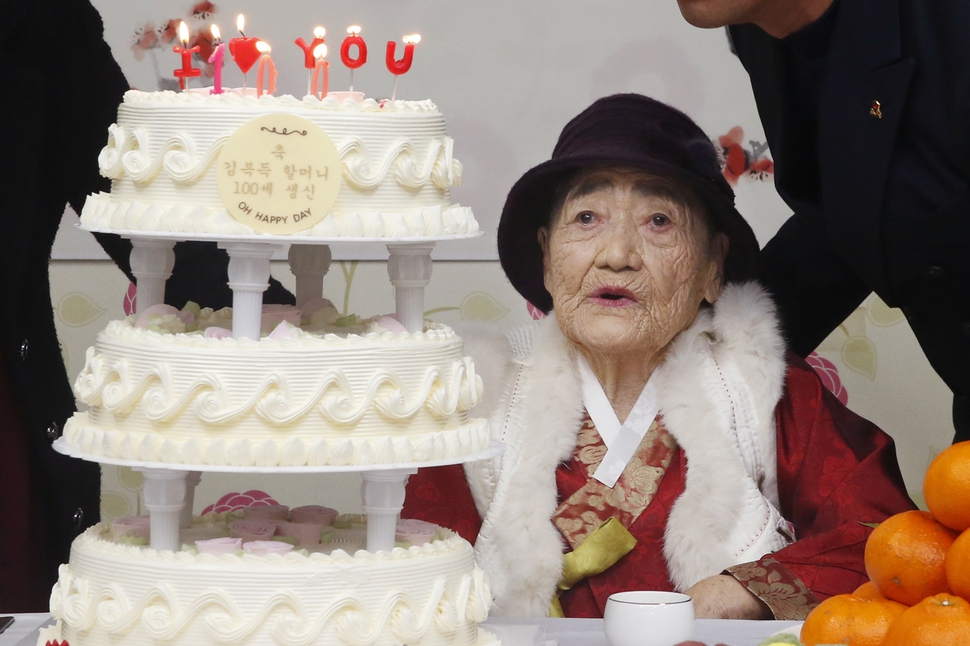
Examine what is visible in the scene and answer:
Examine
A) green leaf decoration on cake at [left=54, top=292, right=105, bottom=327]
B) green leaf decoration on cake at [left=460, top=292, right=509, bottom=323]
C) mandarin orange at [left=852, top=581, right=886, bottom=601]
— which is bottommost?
green leaf decoration on cake at [left=54, top=292, right=105, bottom=327]

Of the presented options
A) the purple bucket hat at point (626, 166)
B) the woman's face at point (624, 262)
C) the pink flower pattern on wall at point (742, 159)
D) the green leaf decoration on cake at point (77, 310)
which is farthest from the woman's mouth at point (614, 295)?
the green leaf decoration on cake at point (77, 310)

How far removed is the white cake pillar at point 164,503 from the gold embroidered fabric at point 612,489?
2.96ft

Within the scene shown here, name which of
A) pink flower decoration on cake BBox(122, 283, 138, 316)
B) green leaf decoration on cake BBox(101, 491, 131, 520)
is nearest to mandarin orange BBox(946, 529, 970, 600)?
pink flower decoration on cake BBox(122, 283, 138, 316)

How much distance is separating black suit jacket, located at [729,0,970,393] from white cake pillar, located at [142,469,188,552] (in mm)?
1089

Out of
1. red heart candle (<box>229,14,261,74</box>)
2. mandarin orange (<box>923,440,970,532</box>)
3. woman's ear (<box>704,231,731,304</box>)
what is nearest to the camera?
mandarin orange (<box>923,440,970,532</box>)

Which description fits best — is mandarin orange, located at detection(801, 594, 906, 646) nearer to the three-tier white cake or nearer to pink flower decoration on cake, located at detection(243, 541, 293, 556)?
the three-tier white cake

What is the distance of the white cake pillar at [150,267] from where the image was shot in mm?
1670

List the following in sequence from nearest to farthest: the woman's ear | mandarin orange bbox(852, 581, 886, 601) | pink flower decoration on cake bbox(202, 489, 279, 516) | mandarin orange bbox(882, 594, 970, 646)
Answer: mandarin orange bbox(882, 594, 970, 646), mandarin orange bbox(852, 581, 886, 601), the woman's ear, pink flower decoration on cake bbox(202, 489, 279, 516)

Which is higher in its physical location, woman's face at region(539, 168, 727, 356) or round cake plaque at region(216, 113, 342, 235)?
round cake plaque at region(216, 113, 342, 235)

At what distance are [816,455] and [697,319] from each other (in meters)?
0.36

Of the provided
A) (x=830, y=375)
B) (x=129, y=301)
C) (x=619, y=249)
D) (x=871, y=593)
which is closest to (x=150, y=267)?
(x=619, y=249)

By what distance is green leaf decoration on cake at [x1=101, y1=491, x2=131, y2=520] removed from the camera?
11.6 ft

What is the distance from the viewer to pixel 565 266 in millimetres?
2330

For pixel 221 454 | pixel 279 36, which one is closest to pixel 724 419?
pixel 221 454
